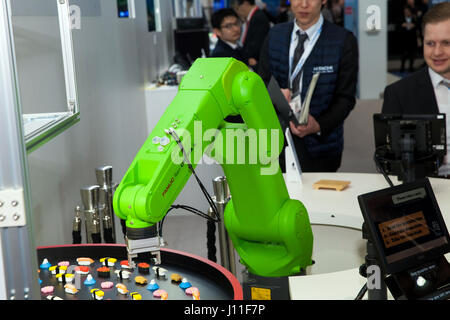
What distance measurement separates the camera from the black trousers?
3.53 metres

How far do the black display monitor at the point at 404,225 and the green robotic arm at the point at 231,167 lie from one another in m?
0.42

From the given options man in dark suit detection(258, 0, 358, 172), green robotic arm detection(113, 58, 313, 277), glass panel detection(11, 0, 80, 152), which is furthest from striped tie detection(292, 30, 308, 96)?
green robotic arm detection(113, 58, 313, 277)

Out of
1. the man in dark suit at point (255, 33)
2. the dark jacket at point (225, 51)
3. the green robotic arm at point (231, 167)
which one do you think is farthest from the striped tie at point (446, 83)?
the man in dark suit at point (255, 33)

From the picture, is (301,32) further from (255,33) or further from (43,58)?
(255,33)

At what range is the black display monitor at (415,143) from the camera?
98.8 inches

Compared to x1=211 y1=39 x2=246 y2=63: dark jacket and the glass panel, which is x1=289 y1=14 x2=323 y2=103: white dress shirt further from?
x1=211 y1=39 x2=246 y2=63: dark jacket

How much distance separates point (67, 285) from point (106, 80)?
239cm

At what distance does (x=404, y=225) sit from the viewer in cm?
154

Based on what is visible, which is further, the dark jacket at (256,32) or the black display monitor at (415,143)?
the dark jacket at (256,32)

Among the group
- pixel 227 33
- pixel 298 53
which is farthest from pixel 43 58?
pixel 227 33

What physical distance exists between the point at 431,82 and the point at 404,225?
1625mm

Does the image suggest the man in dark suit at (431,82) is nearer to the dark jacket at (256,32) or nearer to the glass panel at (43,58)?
the glass panel at (43,58)

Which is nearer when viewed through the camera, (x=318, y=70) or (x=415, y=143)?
(x=415, y=143)

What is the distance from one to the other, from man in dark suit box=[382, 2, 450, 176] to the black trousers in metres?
0.57
